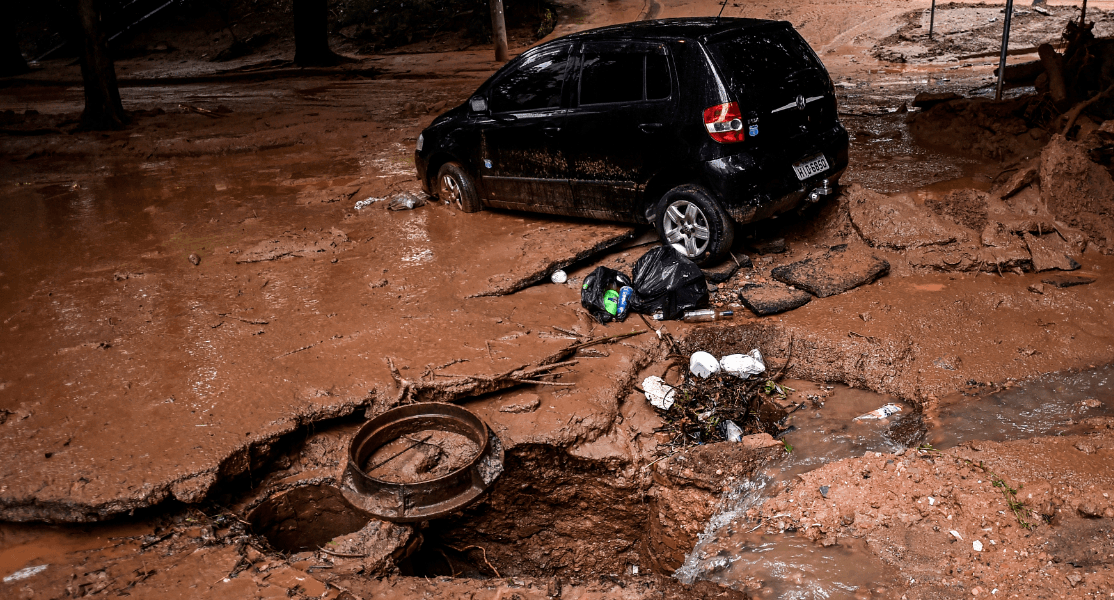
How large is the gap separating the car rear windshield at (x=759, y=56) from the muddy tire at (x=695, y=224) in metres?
0.86

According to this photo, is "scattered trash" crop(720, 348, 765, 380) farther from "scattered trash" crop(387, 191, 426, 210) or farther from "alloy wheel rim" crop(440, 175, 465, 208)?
"scattered trash" crop(387, 191, 426, 210)

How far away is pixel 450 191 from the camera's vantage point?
7.60m

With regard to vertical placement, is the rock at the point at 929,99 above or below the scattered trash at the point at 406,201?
above

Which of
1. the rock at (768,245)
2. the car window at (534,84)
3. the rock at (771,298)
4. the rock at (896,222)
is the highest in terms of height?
the car window at (534,84)

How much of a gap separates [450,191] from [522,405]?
3.70 m

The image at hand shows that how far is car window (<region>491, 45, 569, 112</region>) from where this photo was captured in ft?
20.8

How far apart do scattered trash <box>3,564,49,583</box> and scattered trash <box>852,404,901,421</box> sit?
4415 mm

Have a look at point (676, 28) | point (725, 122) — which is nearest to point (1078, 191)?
A: point (725, 122)

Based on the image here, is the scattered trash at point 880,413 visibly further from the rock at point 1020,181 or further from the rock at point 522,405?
the rock at point 1020,181

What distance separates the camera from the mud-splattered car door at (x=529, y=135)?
6.36 meters

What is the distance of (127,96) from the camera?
15.9 meters

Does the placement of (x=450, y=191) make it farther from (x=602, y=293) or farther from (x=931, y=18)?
(x=931, y=18)

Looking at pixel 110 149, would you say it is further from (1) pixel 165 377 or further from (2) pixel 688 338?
(2) pixel 688 338

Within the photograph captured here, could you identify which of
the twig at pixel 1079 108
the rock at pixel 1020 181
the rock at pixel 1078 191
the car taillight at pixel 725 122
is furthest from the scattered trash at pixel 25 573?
the twig at pixel 1079 108
